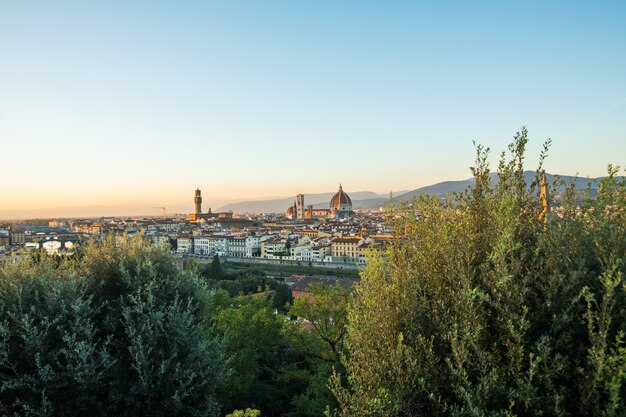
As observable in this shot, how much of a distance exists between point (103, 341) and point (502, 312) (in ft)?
20.6

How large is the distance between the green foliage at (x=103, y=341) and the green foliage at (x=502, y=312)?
3.69 meters

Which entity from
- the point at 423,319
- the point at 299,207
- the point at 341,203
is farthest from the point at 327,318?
the point at 299,207

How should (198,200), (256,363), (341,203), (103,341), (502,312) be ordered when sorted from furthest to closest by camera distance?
(198,200) → (341,203) → (256,363) → (103,341) → (502,312)

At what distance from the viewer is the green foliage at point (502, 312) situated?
3.58m

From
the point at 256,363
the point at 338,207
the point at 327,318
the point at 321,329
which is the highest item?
the point at 338,207

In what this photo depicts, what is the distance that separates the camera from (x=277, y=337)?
44.4ft

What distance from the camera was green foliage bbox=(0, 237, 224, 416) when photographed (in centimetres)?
648

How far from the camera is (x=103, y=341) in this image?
23.4 ft

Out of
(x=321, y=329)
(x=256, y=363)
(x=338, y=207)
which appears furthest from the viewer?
(x=338, y=207)

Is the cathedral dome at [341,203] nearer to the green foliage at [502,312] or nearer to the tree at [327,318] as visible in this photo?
the tree at [327,318]

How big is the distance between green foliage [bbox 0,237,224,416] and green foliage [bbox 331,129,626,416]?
369cm

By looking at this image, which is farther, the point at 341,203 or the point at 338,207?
the point at 341,203

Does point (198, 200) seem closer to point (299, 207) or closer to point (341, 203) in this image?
point (299, 207)

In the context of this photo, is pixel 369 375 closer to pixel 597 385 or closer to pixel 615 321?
pixel 597 385
